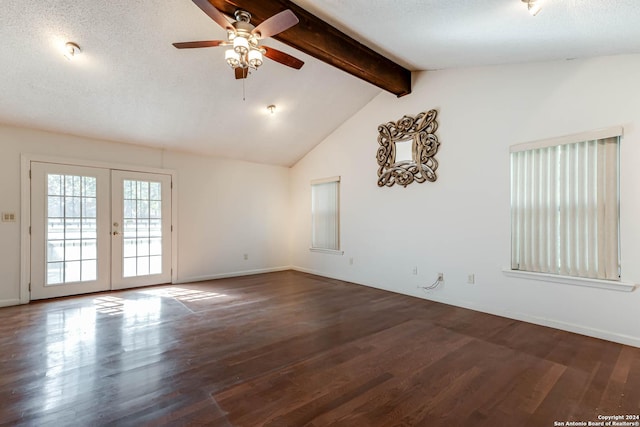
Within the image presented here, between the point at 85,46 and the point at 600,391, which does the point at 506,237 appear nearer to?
the point at 600,391

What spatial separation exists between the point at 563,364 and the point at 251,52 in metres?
3.76

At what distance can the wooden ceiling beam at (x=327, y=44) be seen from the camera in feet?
9.16

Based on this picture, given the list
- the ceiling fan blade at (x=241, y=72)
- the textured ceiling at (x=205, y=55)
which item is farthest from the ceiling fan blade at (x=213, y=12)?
the textured ceiling at (x=205, y=55)

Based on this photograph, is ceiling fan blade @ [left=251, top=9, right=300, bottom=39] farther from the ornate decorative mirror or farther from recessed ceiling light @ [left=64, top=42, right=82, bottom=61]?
A: the ornate decorative mirror

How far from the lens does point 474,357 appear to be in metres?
2.61

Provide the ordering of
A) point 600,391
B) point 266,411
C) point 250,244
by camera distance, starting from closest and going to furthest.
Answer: point 266,411 < point 600,391 < point 250,244

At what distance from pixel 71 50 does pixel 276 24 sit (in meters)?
2.31

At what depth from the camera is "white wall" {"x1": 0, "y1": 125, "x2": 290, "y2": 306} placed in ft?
13.8

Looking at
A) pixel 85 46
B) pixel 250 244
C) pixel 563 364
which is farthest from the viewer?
pixel 250 244

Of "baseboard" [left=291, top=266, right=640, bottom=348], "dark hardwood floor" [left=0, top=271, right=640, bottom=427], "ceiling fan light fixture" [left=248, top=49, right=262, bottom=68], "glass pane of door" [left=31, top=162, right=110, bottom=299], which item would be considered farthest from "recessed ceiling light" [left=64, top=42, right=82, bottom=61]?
"baseboard" [left=291, top=266, right=640, bottom=348]

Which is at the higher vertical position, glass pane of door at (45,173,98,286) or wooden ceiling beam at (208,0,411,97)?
wooden ceiling beam at (208,0,411,97)

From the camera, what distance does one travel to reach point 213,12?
7.54 feet

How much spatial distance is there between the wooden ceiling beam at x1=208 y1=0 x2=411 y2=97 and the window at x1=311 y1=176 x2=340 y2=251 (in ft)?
7.20

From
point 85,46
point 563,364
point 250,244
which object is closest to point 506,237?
point 563,364
